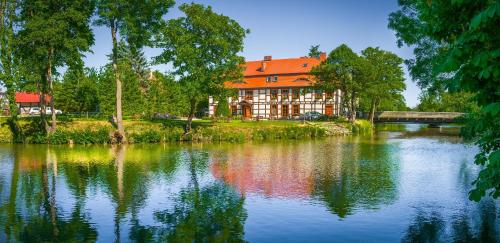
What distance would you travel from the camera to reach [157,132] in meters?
43.3

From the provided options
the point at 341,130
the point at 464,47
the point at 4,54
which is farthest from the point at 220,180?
the point at 341,130

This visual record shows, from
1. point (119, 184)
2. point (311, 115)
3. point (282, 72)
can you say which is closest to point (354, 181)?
point (119, 184)

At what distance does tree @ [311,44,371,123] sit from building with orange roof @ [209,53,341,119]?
18.7ft

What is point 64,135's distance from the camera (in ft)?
131

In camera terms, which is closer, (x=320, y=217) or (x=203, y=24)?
(x=320, y=217)

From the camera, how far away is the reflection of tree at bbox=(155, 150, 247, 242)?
1230 cm

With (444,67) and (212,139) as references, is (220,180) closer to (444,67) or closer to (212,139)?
(444,67)

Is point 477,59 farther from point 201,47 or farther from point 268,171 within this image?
point 201,47

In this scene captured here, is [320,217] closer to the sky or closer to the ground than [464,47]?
closer to the ground

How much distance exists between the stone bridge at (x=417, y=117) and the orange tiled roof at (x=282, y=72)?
49.0 feet

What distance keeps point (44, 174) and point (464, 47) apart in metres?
21.2

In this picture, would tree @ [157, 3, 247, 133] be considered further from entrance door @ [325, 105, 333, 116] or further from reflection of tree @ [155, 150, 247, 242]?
entrance door @ [325, 105, 333, 116]

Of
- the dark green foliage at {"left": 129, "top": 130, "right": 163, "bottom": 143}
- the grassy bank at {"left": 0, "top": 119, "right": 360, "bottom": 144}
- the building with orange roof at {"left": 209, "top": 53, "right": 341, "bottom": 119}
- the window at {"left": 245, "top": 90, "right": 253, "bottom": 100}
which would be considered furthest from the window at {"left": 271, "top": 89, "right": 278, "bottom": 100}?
the dark green foliage at {"left": 129, "top": 130, "right": 163, "bottom": 143}

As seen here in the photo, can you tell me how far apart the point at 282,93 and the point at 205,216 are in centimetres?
6004
